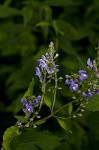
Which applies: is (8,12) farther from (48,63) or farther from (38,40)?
(48,63)

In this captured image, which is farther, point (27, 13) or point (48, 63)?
point (27, 13)

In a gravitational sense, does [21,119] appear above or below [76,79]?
below

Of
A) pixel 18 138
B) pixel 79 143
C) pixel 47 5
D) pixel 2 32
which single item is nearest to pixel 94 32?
pixel 47 5

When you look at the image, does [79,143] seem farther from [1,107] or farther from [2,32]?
[2,32]

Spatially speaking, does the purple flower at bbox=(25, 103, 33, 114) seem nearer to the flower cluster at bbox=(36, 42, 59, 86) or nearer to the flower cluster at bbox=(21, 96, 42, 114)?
the flower cluster at bbox=(21, 96, 42, 114)

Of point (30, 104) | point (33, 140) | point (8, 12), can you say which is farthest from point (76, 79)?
point (8, 12)

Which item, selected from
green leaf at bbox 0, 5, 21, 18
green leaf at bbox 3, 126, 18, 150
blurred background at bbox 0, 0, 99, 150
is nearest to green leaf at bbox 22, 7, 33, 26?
blurred background at bbox 0, 0, 99, 150

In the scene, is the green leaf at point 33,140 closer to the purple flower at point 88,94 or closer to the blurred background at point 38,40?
the purple flower at point 88,94

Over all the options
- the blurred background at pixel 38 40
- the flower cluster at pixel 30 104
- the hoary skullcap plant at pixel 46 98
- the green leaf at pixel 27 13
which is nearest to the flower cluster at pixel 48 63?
the hoary skullcap plant at pixel 46 98
